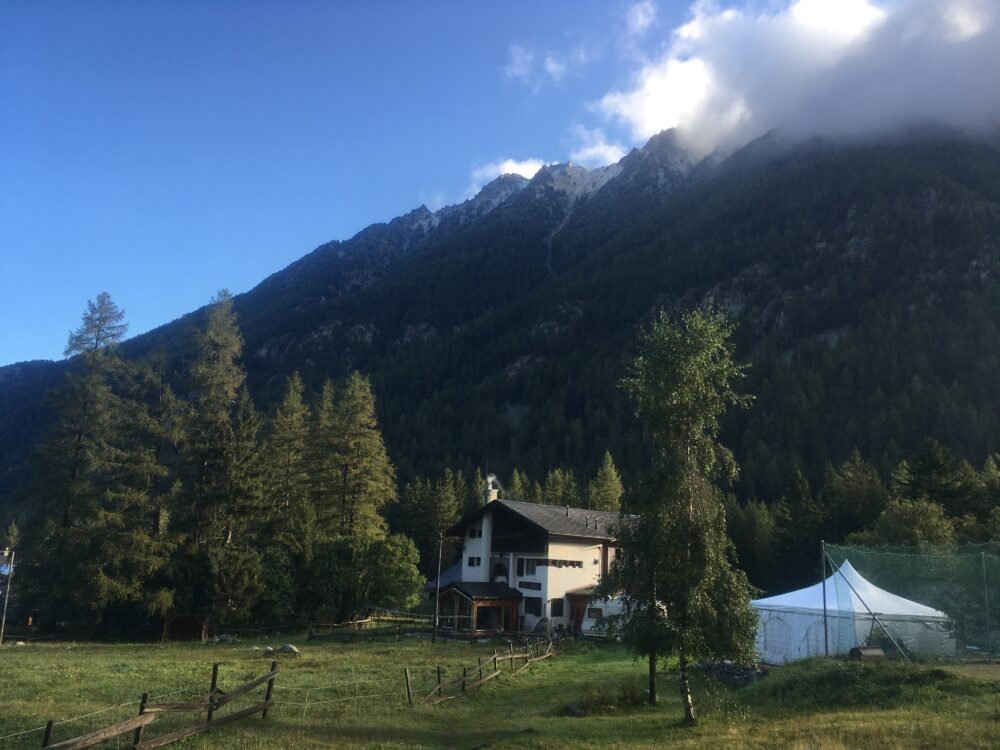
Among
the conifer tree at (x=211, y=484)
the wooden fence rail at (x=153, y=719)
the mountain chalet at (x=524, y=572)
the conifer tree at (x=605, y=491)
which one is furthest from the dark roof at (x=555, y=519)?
the wooden fence rail at (x=153, y=719)

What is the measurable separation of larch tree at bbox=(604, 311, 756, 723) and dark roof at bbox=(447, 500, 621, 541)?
98.8 feet

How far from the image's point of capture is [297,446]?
54.2 meters

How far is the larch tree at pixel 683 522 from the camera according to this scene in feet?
57.8

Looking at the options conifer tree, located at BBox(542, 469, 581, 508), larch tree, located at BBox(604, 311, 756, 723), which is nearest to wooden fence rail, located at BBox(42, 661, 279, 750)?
larch tree, located at BBox(604, 311, 756, 723)

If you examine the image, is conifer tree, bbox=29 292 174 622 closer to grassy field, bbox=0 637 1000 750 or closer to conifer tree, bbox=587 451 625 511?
grassy field, bbox=0 637 1000 750

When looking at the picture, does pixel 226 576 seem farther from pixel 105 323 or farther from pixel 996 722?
pixel 996 722

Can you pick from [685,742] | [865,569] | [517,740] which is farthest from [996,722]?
[865,569]

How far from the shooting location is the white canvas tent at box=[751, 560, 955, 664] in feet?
80.2

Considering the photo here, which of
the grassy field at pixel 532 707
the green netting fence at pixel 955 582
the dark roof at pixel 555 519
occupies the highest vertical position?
the dark roof at pixel 555 519

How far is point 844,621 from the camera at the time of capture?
26281 millimetres

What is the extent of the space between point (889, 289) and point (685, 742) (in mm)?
185295

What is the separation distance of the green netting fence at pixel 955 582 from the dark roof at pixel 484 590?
26005 millimetres

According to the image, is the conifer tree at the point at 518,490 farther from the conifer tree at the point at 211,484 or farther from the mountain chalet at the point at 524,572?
the conifer tree at the point at 211,484

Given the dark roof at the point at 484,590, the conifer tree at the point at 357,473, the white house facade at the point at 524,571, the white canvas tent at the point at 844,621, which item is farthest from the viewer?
the conifer tree at the point at 357,473
